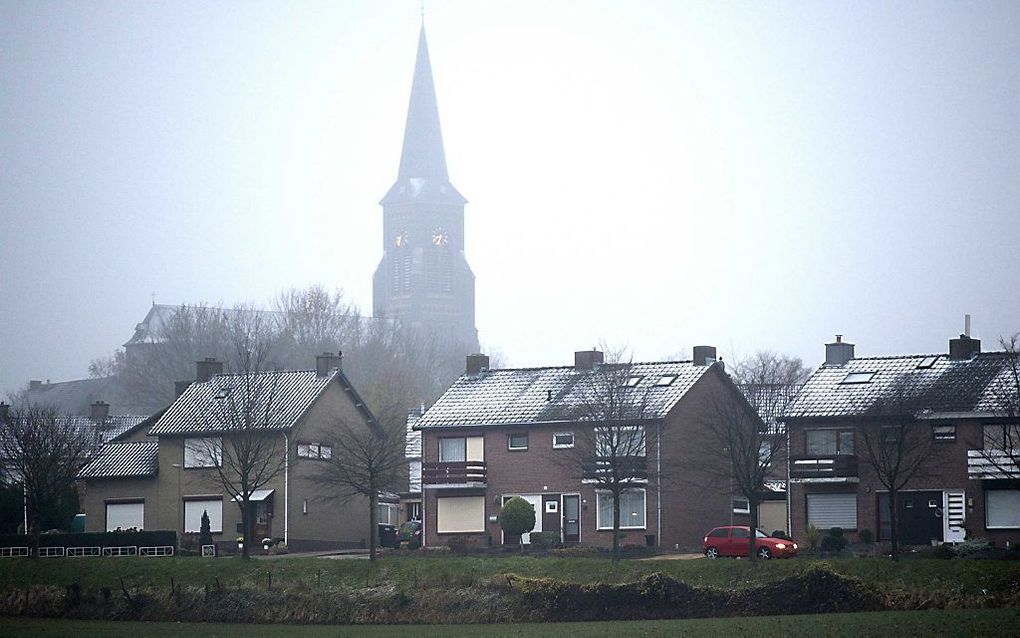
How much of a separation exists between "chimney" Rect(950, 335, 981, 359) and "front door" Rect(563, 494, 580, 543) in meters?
16.8

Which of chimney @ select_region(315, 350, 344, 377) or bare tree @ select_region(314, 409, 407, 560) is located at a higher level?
chimney @ select_region(315, 350, 344, 377)

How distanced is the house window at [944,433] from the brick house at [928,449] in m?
0.04

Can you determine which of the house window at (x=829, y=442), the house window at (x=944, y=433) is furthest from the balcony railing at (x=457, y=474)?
the house window at (x=944, y=433)

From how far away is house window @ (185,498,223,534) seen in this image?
235 ft

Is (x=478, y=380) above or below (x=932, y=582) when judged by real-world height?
above

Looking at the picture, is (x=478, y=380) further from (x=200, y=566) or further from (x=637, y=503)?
(x=200, y=566)

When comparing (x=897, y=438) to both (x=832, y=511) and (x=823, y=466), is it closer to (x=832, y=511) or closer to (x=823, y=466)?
(x=823, y=466)

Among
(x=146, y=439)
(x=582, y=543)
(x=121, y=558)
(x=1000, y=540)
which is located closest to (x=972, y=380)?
(x=1000, y=540)

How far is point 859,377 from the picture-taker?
66.5m

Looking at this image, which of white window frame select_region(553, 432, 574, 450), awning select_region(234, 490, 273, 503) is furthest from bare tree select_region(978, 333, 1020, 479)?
awning select_region(234, 490, 273, 503)

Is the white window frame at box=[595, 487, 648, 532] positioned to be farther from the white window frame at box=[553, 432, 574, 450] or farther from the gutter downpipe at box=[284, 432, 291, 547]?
the gutter downpipe at box=[284, 432, 291, 547]

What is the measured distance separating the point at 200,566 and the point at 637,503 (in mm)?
19625

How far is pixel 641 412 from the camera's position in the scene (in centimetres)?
6312

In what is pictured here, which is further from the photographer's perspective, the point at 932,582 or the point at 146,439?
the point at 146,439
